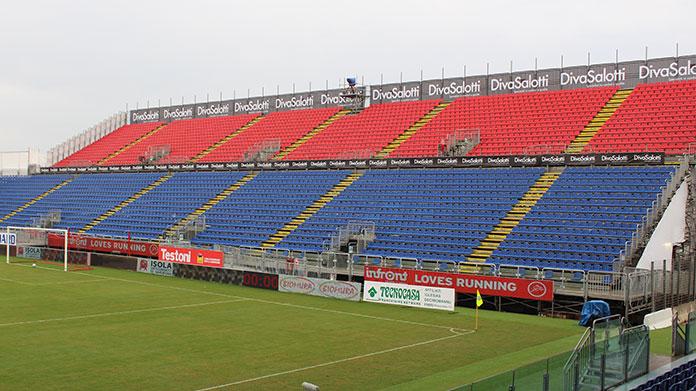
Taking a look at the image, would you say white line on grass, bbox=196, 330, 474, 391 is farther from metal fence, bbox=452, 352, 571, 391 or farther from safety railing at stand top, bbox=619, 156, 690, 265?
safety railing at stand top, bbox=619, 156, 690, 265

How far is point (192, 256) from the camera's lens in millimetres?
35281

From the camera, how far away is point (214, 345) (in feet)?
63.3

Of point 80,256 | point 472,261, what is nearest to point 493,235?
point 472,261

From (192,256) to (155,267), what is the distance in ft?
10.5

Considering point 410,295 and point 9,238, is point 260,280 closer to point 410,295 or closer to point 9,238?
point 410,295

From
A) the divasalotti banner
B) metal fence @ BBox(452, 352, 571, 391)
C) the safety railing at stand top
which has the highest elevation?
the divasalotti banner

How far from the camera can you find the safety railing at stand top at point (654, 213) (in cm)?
2700

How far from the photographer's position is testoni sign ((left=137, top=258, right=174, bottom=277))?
36562 millimetres

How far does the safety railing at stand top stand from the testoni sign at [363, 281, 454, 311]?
22.3ft

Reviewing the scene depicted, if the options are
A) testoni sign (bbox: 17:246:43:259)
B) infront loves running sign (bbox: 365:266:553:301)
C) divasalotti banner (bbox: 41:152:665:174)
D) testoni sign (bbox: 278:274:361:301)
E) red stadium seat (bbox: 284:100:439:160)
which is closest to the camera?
infront loves running sign (bbox: 365:266:553:301)

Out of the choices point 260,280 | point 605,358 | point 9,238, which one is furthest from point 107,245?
A: point 605,358

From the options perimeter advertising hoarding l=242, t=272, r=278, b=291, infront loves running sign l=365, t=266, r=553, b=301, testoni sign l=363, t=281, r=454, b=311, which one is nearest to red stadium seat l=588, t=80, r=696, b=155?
infront loves running sign l=365, t=266, r=553, b=301

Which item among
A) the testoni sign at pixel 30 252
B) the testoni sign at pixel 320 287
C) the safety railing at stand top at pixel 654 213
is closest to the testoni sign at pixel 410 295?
the testoni sign at pixel 320 287

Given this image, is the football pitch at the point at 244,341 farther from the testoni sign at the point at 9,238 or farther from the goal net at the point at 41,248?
the testoni sign at the point at 9,238
